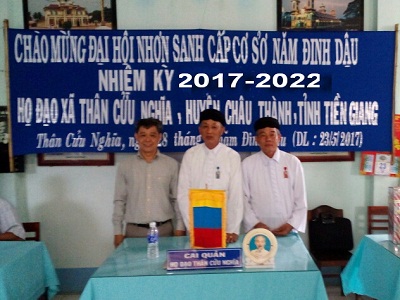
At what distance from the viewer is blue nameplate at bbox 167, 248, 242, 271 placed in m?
1.84

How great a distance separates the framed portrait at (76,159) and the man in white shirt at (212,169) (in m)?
0.93

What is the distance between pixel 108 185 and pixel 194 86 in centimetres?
113

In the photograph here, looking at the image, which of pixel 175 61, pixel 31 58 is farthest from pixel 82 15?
pixel 175 61

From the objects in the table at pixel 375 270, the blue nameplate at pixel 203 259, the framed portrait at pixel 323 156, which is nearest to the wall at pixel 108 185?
the framed portrait at pixel 323 156

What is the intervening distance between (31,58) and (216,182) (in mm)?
1808

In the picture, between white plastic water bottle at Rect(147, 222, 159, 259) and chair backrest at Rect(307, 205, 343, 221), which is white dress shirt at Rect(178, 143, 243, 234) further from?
chair backrest at Rect(307, 205, 343, 221)

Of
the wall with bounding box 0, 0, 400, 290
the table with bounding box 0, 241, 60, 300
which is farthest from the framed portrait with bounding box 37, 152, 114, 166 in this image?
the table with bounding box 0, 241, 60, 300

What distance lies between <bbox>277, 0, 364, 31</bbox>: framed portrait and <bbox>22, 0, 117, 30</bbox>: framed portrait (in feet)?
4.68

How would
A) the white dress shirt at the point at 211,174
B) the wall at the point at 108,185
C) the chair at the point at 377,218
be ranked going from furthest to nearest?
1. the chair at the point at 377,218
2. the wall at the point at 108,185
3. the white dress shirt at the point at 211,174

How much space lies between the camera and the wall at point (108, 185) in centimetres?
319

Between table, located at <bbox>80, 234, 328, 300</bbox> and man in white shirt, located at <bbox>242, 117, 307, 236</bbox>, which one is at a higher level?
man in white shirt, located at <bbox>242, 117, 307, 236</bbox>

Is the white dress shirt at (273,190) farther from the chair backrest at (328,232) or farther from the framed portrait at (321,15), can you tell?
the framed portrait at (321,15)

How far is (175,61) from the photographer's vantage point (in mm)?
3111

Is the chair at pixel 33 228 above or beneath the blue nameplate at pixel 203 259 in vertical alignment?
beneath
